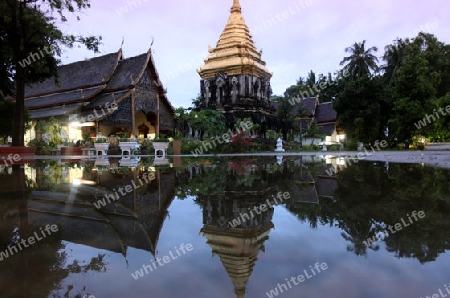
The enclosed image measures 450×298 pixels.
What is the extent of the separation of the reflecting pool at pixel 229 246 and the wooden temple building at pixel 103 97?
709 inches

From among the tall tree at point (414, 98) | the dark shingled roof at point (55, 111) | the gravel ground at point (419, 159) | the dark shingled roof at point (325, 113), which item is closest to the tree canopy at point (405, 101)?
the tall tree at point (414, 98)

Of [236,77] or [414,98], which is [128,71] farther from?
[414,98]

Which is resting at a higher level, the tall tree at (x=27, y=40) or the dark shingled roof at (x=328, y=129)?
the tall tree at (x=27, y=40)

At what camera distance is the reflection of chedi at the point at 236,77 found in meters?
26.8

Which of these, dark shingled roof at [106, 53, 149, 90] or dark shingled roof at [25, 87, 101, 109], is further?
dark shingled roof at [106, 53, 149, 90]

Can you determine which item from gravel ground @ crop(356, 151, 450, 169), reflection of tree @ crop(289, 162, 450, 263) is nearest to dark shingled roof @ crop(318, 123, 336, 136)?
gravel ground @ crop(356, 151, 450, 169)

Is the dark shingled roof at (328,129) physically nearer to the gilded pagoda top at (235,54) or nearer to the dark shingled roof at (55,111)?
the gilded pagoda top at (235,54)

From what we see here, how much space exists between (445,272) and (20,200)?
3.55m

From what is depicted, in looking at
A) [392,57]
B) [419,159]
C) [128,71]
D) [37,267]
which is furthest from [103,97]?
[392,57]

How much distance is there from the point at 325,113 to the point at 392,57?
969 cm

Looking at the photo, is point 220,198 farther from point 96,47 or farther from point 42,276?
point 96,47

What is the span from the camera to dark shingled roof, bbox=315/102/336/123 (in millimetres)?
36906

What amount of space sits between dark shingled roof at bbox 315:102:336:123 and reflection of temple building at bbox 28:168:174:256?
35102mm

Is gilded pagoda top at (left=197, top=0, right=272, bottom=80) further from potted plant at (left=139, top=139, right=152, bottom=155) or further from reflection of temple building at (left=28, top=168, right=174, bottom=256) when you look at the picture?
reflection of temple building at (left=28, top=168, right=174, bottom=256)
